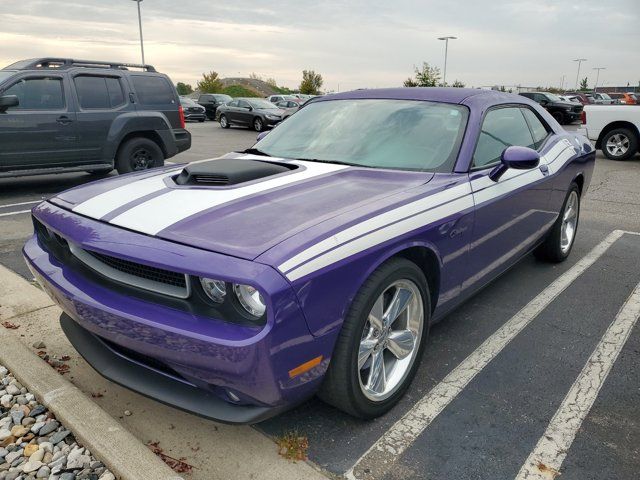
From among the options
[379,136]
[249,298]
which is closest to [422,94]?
[379,136]

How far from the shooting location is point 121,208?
8.08ft

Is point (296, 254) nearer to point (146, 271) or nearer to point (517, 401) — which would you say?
point (146, 271)

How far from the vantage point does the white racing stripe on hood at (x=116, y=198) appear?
2.50m

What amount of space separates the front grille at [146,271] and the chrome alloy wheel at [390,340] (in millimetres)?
843

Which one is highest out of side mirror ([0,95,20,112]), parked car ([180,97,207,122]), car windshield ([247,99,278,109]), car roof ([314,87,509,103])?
car roof ([314,87,509,103])

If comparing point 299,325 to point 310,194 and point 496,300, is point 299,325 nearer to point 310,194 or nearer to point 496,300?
point 310,194

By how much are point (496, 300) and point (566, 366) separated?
3.16 ft

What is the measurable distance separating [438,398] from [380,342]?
19.7 inches

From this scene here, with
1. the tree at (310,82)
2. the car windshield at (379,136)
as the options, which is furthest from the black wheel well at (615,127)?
the tree at (310,82)

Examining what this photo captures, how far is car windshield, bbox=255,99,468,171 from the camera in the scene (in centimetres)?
315

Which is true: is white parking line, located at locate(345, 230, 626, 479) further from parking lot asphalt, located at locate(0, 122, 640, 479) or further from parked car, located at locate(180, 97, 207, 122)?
parked car, located at locate(180, 97, 207, 122)

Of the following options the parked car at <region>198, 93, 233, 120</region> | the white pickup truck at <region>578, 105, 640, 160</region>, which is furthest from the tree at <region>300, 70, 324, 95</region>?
the white pickup truck at <region>578, 105, 640, 160</region>

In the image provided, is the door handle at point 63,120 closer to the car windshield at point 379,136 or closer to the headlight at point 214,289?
the car windshield at point 379,136

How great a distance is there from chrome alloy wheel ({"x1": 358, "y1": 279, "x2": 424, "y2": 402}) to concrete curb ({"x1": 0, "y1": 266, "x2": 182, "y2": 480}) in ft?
3.08
